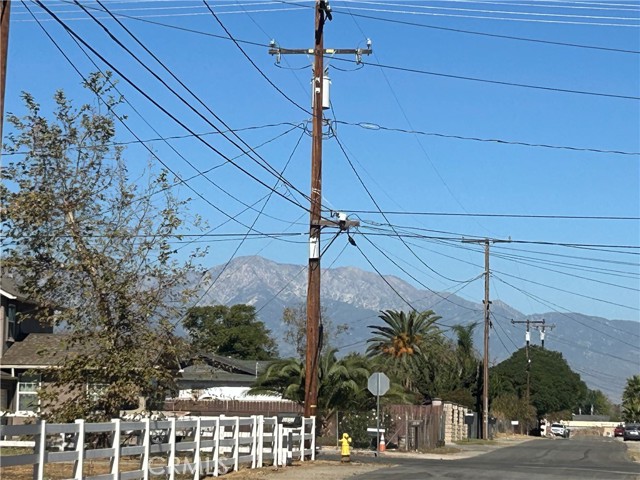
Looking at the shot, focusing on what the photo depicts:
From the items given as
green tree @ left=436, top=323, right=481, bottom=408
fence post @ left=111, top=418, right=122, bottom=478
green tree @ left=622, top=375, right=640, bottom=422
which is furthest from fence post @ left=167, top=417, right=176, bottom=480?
green tree @ left=622, top=375, right=640, bottom=422

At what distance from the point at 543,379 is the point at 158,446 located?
110 m

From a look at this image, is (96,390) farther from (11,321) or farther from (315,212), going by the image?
(11,321)

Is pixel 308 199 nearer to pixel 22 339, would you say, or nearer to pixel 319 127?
pixel 319 127

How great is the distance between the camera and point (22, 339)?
4509 cm

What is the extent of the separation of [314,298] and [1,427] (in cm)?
1644

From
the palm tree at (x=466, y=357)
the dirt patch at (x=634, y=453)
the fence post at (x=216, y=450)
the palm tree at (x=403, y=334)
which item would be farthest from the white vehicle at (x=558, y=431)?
the fence post at (x=216, y=450)

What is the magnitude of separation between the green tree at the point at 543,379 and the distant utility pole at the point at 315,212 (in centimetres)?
8847

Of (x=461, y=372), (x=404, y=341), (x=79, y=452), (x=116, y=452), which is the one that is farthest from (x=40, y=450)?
(x=461, y=372)

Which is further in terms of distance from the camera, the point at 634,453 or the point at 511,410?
the point at 511,410

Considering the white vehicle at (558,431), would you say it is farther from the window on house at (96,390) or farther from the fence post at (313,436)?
the window on house at (96,390)

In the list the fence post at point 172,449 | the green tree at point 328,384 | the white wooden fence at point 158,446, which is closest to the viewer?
the white wooden fence at point 158,446

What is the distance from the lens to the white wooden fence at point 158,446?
49.7 feet

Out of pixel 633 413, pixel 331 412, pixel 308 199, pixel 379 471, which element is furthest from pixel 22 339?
pixel 633 413

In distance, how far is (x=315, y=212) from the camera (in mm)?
30578
